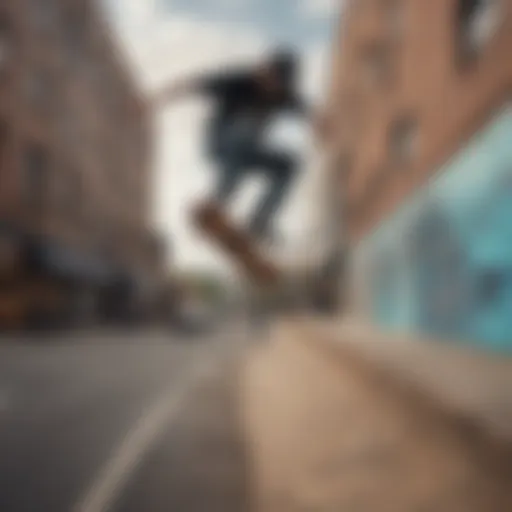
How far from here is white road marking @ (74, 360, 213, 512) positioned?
2.35 meters

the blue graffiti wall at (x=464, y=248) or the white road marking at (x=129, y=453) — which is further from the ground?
the blue graffiti wall at (x=464, y=248)

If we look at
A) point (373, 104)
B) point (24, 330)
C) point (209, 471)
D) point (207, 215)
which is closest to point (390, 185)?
point (373, 104)

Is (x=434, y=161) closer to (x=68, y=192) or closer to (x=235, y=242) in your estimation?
(x=235, y=242)

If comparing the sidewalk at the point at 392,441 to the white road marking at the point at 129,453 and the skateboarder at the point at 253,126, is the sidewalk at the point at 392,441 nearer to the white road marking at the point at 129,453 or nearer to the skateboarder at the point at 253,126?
the white road marking at the point at 129,453

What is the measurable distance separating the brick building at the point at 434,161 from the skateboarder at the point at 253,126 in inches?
38.5

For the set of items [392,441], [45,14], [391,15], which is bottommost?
[392,441]

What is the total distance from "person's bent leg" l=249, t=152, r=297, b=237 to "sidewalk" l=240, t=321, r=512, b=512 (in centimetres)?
114

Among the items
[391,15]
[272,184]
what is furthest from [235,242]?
[391,15]

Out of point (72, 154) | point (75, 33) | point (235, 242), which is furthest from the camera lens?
point (235, 242)

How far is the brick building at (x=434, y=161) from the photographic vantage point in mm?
4613

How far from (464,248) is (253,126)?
3.73 metres

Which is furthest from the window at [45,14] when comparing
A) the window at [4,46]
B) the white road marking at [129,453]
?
the white road marking at [129,453]

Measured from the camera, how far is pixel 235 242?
4320 millimetres

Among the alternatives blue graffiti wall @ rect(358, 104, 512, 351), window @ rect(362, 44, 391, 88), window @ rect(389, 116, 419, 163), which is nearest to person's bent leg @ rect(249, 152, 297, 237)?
blue graffiti wall @ rect(358, 104, 512, 351)
